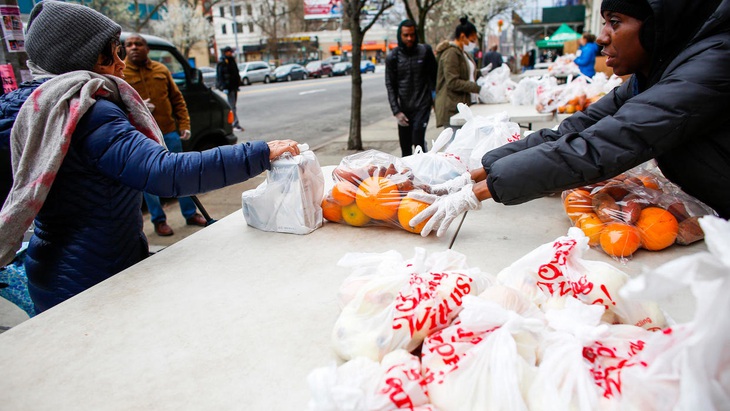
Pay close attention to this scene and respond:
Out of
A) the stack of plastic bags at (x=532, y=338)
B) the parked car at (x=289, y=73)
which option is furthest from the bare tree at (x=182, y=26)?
the stack of plastic bags at (x=532, y=338)

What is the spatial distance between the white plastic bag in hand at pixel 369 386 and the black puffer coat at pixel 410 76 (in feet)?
17.3

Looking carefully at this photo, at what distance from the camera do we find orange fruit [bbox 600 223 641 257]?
1.81 meters

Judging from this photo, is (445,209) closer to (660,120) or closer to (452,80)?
(660,120)

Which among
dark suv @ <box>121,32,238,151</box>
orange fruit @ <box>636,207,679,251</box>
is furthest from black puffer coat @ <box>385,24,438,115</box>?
orange fruit @ <box>636,207,679,251</box>

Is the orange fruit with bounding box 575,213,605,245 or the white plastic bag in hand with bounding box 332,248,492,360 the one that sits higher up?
the white plastic bag in hand with bounding box 332,248,492,360

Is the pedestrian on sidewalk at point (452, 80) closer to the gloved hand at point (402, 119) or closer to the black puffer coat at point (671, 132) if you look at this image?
the gloved hand at point (402, 119)

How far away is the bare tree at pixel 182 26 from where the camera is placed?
41.0 m

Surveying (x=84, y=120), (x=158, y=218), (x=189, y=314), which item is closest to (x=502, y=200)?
(x=189, y=314)

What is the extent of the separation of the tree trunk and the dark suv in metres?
2.72

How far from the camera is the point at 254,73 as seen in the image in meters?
32.9

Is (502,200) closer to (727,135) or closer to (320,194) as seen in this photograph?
(727,135)

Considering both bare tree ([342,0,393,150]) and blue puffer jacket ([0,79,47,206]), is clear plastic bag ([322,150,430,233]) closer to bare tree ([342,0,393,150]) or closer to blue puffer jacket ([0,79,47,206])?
blue puffer jacket ([0,79,47,206])

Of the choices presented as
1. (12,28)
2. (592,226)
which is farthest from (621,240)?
(12,28)

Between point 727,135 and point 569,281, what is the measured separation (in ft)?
2.66
